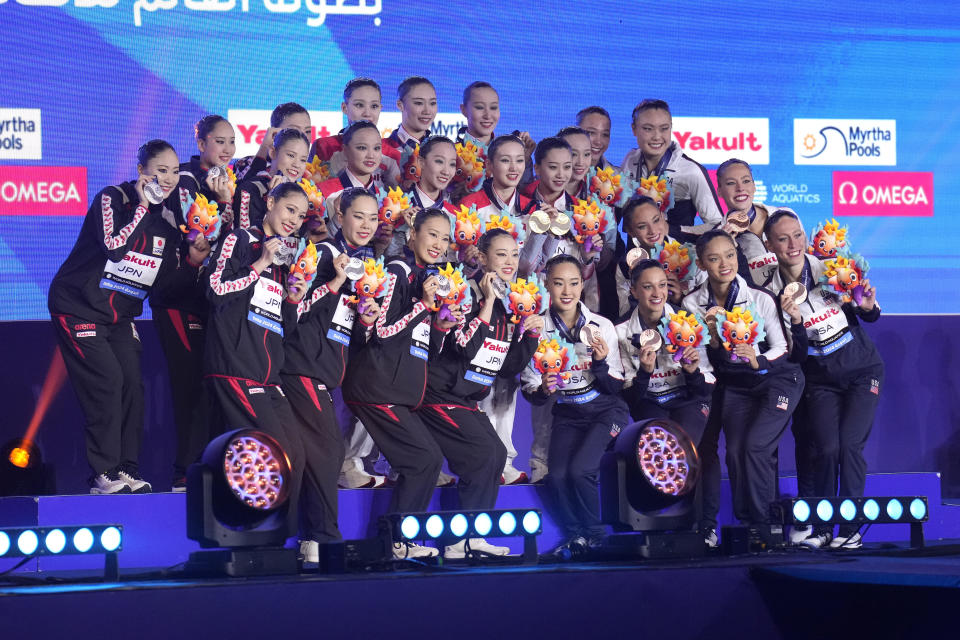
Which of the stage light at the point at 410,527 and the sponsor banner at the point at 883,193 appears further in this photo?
the sponsor banner at the point at 883,193

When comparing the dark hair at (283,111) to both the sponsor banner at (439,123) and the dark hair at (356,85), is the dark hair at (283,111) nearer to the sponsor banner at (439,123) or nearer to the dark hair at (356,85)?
the dark hair at (356,85)

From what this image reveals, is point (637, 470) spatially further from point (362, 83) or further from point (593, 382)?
point (362, 83)

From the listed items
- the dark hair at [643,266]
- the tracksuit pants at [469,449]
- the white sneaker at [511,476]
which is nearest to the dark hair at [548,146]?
the dark hair at [643,266]

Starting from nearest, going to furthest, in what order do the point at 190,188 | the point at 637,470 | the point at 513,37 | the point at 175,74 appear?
1. the point at 637,470
2. the point at 190,188
3. the point at 175,74
4. the point at 513,37

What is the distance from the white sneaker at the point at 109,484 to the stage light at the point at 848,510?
9.55ft

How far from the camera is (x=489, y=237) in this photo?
19.1 feet

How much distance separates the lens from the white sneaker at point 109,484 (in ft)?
18.1

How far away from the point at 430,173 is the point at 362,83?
69 centimetres

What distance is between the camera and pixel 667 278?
21.0ft

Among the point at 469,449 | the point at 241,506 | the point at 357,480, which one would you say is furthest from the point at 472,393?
the point at 241,506

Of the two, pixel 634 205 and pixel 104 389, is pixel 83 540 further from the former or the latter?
pixel 634 205

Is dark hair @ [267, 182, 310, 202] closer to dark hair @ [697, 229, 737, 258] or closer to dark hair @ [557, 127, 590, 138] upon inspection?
dark hair @ [557, 127, 590, 138]

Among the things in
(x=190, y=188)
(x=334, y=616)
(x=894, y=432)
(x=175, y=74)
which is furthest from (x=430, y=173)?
(x=894, y=432)

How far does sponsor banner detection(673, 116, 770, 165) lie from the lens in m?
7.58
